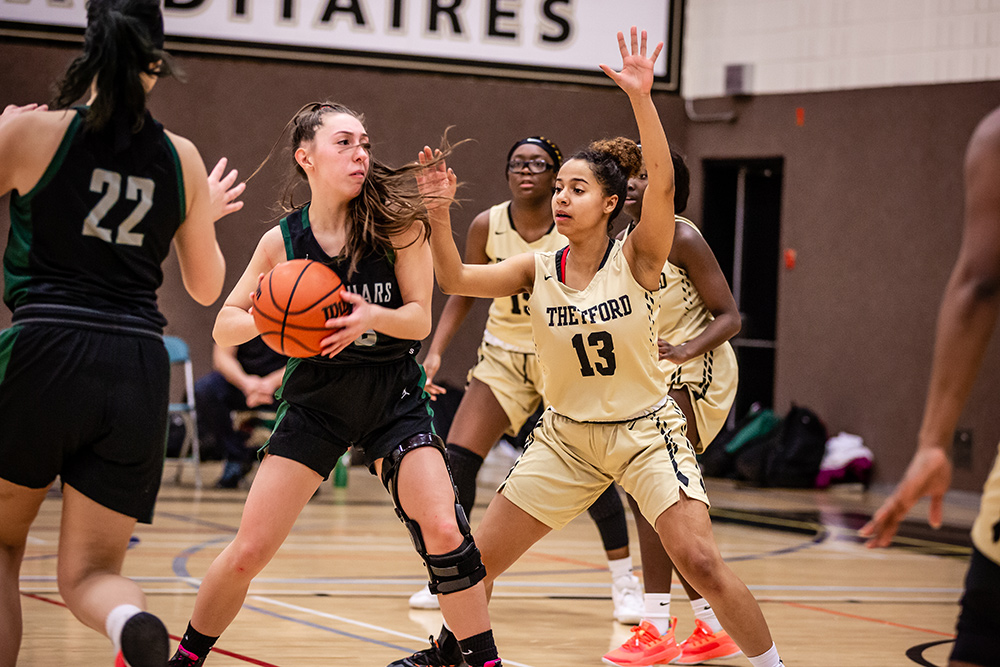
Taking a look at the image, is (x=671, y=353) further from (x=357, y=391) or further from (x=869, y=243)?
(x=869, y=243)

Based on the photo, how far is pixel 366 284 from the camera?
342cm

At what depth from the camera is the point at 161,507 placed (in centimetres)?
809

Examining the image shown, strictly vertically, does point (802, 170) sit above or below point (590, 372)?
above

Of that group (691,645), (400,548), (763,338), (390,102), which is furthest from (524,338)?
(763,338)

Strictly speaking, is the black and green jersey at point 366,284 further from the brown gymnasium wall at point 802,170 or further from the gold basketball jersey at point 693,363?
the brown gymnasium wall at point 802,170

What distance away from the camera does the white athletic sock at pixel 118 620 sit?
2518 millimetres

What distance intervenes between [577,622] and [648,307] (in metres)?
1.73

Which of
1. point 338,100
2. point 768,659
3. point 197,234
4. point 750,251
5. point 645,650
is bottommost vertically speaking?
point 645,650

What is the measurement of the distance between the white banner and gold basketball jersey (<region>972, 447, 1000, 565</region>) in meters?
9.46

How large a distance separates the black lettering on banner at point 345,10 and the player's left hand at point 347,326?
8197 mm

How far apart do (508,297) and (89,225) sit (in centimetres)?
291

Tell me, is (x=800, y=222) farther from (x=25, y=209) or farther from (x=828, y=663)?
(x=25, y=209)

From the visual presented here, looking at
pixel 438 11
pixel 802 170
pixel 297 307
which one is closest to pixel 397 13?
pixel 438 11

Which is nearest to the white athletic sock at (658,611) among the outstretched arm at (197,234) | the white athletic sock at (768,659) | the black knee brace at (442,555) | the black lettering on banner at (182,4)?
the white athletic sock at (768,659)
